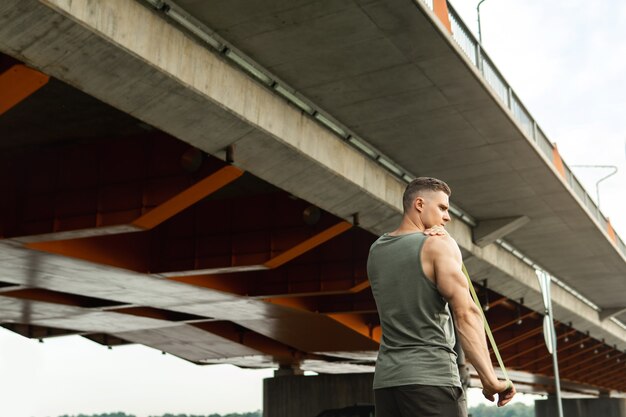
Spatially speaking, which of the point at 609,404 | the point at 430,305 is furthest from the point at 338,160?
the point at 609,404

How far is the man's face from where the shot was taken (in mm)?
4230

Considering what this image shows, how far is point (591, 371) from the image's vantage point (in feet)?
217

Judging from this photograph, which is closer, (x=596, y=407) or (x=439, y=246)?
(x=439, y=246)

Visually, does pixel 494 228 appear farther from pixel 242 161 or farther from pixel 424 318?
pixel 424 318

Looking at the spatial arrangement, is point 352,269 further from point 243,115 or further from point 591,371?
point 591,371

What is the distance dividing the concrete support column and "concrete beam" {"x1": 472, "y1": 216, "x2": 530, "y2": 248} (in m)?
17.2

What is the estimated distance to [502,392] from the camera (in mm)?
3752

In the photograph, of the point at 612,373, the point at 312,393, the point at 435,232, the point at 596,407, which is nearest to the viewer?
the point at 435,232

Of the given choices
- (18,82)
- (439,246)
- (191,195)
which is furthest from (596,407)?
(439,246)

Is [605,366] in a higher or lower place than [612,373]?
lower

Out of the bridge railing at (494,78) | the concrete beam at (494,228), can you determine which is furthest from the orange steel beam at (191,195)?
the concrete beam at (494,228)

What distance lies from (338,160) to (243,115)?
146 inches

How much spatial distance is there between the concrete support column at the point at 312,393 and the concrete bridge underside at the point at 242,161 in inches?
380

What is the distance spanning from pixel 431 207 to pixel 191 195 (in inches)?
489
